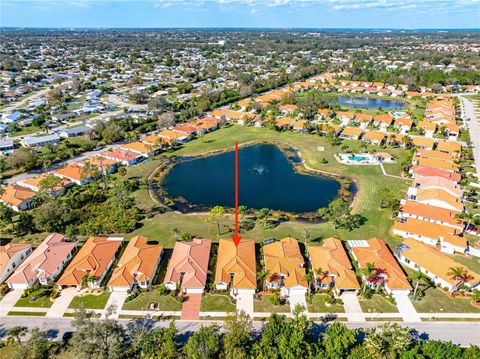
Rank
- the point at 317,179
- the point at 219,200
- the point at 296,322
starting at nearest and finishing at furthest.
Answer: the point at 296,322 → the point at 219,200 → the point at 317,179

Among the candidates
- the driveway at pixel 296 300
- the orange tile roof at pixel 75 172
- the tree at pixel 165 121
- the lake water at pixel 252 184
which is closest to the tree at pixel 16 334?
the driveway at pixel 296 300

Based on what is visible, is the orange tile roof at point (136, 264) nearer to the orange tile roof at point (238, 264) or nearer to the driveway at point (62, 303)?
the driveway at point (62, 303)

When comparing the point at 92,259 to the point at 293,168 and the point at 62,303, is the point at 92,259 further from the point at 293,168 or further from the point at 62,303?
the point at 293,168

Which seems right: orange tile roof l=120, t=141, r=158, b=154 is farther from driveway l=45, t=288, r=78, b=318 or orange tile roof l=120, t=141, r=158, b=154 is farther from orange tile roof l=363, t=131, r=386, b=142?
orange tile roof l=363, t=131, r=386, b=142

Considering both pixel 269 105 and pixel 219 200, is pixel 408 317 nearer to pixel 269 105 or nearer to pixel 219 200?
pixel 219 200

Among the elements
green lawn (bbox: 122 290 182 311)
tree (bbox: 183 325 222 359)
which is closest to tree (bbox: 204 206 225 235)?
green lawn (bbox: 122 290 182 311)

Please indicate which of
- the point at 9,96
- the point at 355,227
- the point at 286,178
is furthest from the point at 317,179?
the point at 9,96
